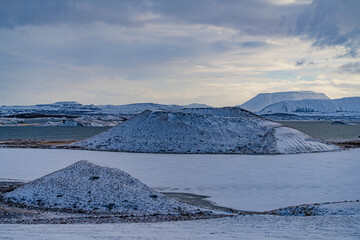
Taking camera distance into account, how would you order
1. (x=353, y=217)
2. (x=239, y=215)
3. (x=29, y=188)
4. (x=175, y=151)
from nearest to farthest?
1. (x=353, y=217)
2. (x=239, y=215)
3. (x=29, y=188)
4. (x=175, y=151)

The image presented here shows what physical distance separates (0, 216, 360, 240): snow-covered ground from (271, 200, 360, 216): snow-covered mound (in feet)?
3.31

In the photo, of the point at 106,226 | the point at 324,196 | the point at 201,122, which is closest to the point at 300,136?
the point at 201,122

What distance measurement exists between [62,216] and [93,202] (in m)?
1.85

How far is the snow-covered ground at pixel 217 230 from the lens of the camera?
29.1 ft

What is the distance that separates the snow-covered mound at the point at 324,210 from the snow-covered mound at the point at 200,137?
74.9 ft

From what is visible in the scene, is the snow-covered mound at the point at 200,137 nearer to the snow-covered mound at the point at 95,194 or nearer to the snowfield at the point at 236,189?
the snowfield at the point at 236,189

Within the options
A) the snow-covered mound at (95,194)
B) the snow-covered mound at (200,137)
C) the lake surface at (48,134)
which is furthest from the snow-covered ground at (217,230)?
the lake surface at (48,134)

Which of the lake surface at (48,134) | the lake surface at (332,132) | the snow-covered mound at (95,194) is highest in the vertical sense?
the lake surface at (332,132)

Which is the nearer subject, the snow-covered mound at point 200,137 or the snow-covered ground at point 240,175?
the snow-covered ground at point 240,175

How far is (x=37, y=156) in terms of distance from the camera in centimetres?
3250

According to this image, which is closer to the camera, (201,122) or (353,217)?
(353,217)

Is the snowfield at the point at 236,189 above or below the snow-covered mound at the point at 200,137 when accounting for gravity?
below

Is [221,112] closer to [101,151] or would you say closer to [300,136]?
[300,136]

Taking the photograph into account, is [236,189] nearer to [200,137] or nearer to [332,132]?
[200,137]
